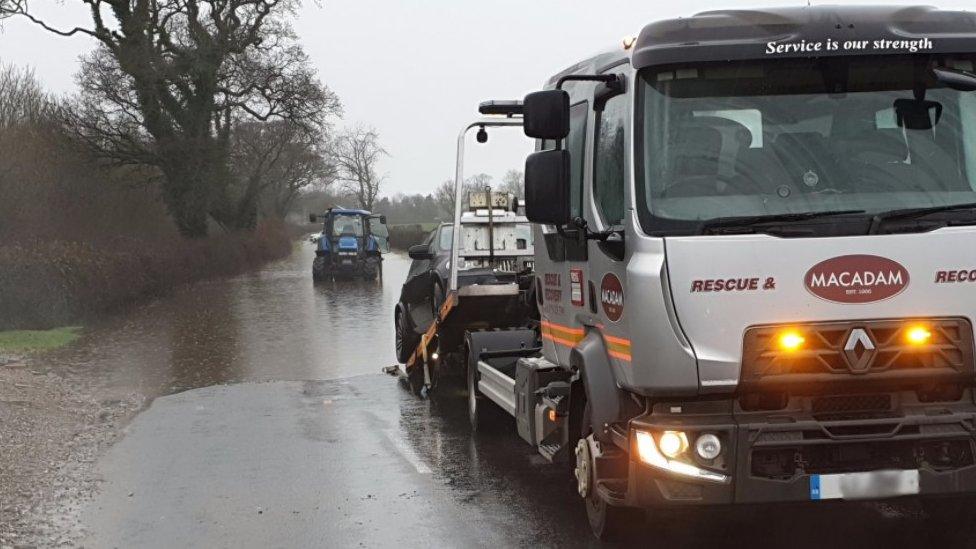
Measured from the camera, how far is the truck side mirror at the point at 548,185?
5.66m

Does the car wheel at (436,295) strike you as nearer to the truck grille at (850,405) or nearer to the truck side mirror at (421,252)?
the truck side mirror at (421,252)

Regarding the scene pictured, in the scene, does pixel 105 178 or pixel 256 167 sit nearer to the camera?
pixel 105 178

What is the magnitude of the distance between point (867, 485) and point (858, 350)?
61 cm

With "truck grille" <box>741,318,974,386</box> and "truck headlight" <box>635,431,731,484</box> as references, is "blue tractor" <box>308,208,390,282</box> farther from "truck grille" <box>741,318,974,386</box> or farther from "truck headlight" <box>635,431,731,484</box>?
"truck grille" <box>741,318,974,386</box>

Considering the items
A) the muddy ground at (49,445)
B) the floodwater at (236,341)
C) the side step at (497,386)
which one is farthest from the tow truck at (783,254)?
the floodwater at (236,341)

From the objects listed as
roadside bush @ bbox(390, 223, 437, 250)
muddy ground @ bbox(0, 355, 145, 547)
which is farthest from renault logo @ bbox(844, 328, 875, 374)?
roadside bush @ bbox(390, 223, 437, 250)

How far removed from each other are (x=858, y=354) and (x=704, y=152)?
1.17 metres

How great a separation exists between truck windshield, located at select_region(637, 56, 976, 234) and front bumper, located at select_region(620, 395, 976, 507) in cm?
102

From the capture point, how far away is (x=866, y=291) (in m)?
5.11

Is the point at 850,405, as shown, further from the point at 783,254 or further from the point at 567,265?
the point at 567,265

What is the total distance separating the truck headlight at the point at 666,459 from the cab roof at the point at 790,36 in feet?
5.73

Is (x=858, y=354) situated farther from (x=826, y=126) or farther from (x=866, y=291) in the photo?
(x=826, y=126)

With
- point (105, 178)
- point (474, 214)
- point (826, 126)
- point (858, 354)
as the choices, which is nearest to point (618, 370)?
point (858, 354)

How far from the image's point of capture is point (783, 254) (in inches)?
200
